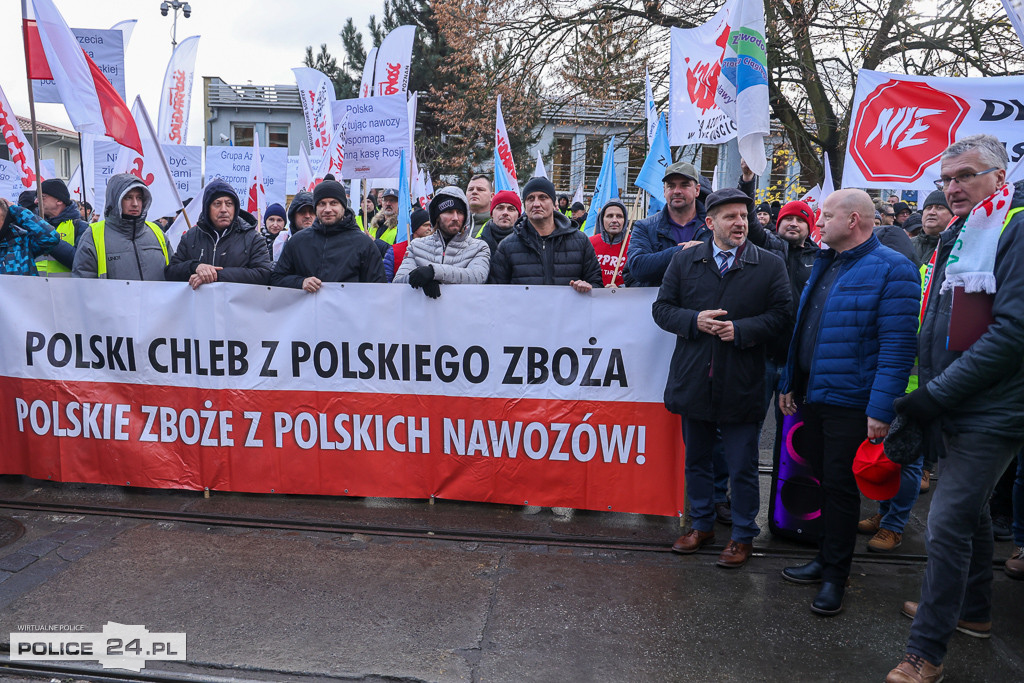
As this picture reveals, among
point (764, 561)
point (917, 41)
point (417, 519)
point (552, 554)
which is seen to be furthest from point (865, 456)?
point (917, 41)

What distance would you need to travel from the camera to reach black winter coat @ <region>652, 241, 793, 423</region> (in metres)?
4.29

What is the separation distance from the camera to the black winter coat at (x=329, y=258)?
5.44 m

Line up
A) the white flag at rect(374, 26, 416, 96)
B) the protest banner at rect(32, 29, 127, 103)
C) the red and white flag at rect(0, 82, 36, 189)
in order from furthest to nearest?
1. the white flag at rect(374, 26, 416, 96)
2. the red and white flag at rect(0, 82, 36, 189)
3. the protest banner at rect(32, 29, 127, 103)

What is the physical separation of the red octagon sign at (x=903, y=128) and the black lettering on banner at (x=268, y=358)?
401cm

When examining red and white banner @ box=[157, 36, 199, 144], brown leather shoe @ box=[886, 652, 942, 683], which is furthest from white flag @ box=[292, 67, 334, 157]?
brown leather shoe @ box=[886, 652, 942, 683]

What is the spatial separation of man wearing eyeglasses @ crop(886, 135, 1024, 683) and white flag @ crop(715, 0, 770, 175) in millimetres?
1462

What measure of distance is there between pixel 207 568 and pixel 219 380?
1.49m

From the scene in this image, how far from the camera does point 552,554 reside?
15.0 feet

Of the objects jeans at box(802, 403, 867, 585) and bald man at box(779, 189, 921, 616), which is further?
jeans at box(802, 403, 867, 585)

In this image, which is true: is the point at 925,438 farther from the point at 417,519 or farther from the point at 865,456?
the point at 417,519

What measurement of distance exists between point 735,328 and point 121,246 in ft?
13.9

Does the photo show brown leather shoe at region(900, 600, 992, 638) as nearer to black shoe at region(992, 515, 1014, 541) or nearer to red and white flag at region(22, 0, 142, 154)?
black shoe at region(992, 515, 1014, 541)

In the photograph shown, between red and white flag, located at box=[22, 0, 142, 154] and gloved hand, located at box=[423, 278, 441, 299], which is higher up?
red and white flag, located at box=[22, 0, 142, 154]

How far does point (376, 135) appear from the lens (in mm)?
8422
